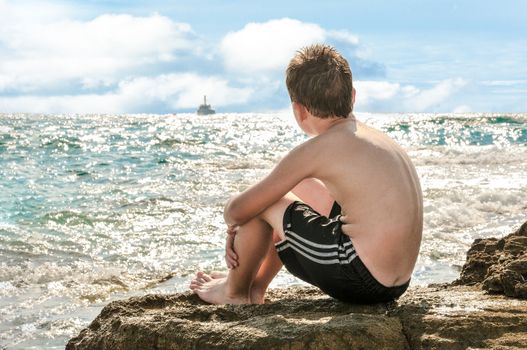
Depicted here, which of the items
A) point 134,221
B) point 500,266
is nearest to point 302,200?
point 500,266

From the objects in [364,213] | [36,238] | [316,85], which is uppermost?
[316,85]

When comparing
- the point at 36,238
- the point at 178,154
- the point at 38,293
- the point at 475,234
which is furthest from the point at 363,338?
the point at 178,154

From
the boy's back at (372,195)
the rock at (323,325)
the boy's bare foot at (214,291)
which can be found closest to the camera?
the rock at (323,325)

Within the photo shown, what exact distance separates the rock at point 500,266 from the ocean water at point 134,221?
6.13ft

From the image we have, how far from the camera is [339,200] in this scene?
2830 mm

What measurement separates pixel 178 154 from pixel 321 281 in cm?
1779

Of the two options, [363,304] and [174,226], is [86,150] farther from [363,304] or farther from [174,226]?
[363,304]

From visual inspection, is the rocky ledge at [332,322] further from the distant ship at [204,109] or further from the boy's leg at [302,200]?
the distant ship at [204,109]

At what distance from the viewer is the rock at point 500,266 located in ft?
9.50

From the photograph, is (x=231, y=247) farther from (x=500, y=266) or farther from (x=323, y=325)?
(x=500, y=266)

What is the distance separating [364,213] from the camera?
9.00 ft

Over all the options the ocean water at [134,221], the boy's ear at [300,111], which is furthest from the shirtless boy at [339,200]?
the ocean water at [134,221]

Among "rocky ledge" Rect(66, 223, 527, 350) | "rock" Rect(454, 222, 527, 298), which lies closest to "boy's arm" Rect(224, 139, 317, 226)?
"rocky ledge" Rect(66, 223, 527, 350)

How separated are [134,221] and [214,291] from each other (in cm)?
609
